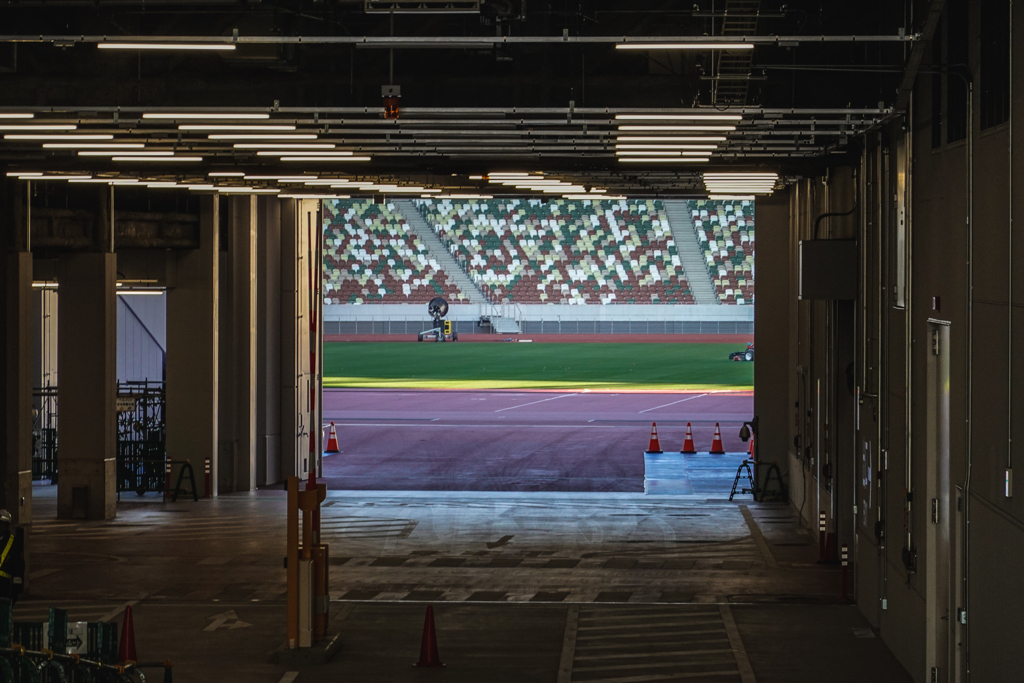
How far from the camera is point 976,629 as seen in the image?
34.7 ft

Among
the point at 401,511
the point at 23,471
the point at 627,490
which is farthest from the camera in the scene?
the point at 627,490

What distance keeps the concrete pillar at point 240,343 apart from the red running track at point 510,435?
1.96 meters

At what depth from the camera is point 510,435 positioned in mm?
35625

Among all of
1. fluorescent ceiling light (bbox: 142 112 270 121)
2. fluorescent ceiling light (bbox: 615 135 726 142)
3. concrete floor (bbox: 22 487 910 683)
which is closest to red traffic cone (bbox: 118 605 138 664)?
concrete floor (bbox: 22 487 910 683)

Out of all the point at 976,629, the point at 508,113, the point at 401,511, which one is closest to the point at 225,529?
the point at 401,511

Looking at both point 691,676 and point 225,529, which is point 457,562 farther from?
point 691,676

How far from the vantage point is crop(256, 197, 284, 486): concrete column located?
92.3 ft

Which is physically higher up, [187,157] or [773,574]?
[187,157]

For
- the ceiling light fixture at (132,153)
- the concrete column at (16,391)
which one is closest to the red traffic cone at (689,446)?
the concrete column at (16,391)

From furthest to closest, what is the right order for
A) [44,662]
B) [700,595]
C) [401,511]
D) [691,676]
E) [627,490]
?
[627,490]
[401,511]
[700,595]
[691,676]
[44,662]

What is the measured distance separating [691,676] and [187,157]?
10789mm

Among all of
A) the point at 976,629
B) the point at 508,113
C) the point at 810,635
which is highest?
the point at 508,113

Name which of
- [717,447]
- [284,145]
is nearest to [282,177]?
[284,145]

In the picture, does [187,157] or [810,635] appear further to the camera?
[187,157]
